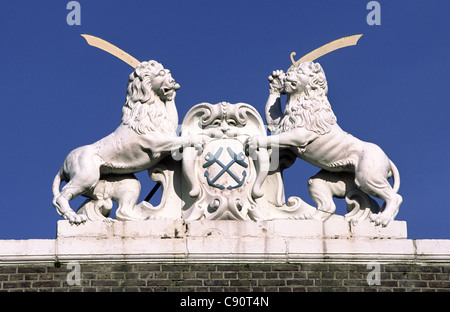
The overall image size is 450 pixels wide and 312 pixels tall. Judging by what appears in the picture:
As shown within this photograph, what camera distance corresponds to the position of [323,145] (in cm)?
1878

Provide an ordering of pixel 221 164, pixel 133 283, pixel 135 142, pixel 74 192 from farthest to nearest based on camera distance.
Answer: pixel 221 164 → pixel 135 142 → pixel 74 192 → pixel 133 283

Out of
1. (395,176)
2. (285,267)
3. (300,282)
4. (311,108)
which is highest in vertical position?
(311,108)

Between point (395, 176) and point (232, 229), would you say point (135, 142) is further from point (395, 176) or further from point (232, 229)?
point (395, 176)

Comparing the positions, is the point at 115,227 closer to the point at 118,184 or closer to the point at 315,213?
the point at 118,184

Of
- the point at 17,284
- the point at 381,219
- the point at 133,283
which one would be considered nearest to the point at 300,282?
the point at 381,219

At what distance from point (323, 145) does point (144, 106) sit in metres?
2.40

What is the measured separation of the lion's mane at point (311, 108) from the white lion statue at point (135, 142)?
124 cm

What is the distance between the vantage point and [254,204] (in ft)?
61.1

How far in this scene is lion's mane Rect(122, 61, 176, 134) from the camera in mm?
18767

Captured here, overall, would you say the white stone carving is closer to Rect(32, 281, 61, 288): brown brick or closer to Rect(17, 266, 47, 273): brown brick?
Rect(17, 266, 47, 273): brown brick

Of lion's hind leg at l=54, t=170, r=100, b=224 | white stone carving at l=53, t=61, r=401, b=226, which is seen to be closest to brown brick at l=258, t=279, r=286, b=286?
white stone carving at l=53, t=61, r=401, b=226

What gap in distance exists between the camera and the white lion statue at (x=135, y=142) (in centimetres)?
1862

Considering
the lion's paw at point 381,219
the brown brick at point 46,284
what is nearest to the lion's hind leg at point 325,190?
the lion's paw at point 381,219
